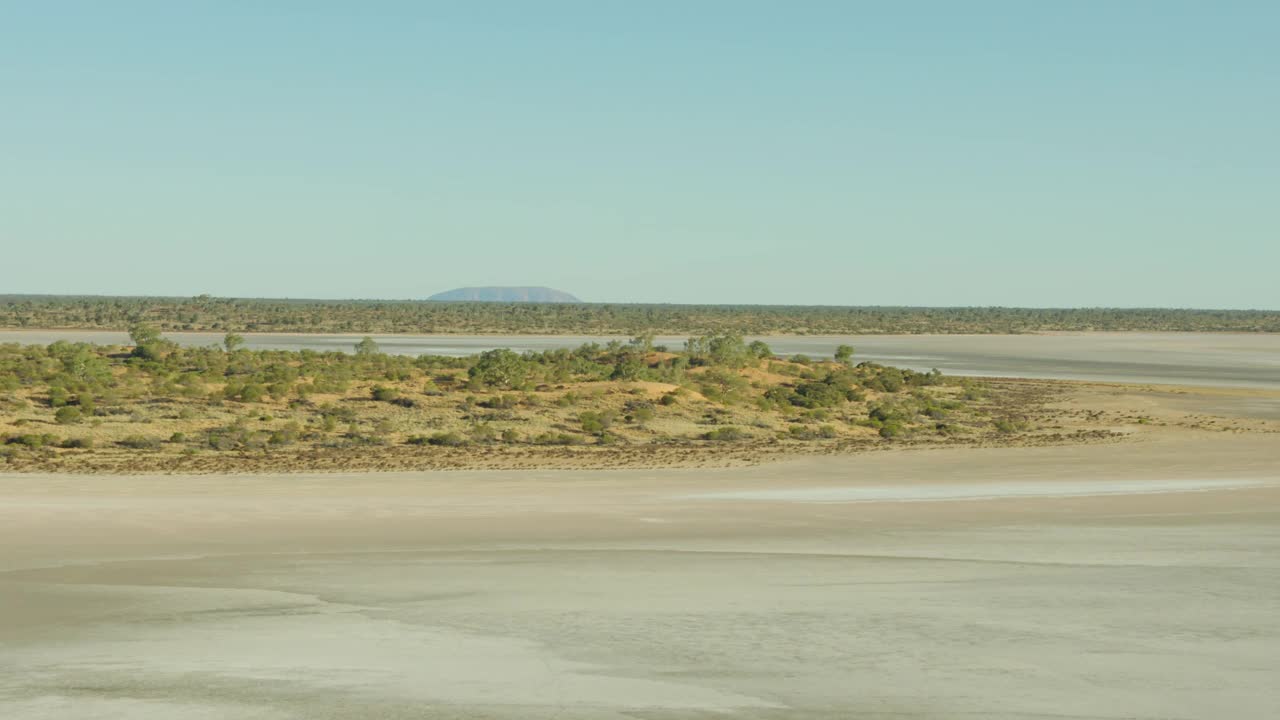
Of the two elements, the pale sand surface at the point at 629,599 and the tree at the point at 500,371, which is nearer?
the pale sand surface at the point at 629,599

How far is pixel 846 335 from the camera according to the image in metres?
137

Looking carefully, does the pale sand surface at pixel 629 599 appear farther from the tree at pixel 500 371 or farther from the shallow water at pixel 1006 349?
the shallow water at pixel 1006 349

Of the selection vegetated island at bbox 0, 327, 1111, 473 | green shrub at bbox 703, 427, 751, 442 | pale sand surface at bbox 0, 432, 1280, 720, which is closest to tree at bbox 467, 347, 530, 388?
vegetated island at bbox 0, 327, 1111, 473

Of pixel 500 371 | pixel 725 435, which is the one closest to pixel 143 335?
pixel 500 371

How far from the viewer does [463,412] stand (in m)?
42.5

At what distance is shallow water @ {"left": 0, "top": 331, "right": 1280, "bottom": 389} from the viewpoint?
76438 mm

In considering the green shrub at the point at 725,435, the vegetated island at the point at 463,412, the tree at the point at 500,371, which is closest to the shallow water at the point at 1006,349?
the vegetated island at the point at 463,412

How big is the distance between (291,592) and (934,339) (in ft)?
374

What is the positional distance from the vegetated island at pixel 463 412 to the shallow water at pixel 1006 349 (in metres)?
17.7

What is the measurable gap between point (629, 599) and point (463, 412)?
85.1 ft

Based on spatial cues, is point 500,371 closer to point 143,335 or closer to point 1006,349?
point 143,335

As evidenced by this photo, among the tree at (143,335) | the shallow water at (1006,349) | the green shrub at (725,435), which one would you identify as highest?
the tree at (143,335)

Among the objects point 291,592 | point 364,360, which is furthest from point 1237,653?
point 364,360

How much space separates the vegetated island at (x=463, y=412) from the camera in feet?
112
